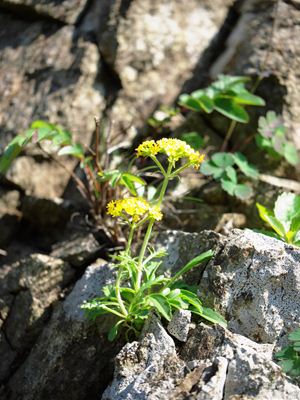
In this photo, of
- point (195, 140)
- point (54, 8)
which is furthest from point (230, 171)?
point (54, 8)

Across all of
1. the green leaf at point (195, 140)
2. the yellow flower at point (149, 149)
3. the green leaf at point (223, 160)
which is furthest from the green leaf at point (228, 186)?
the yellow flower at point (149, 149)

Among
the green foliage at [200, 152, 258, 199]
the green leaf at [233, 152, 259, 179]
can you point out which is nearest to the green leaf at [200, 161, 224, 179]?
the green foliage at [200, 152, 258, 199]

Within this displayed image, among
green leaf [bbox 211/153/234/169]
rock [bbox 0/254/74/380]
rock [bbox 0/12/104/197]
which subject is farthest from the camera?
rock [bbox 0/12/104/197]

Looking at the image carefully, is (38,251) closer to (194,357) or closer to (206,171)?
(206,171)

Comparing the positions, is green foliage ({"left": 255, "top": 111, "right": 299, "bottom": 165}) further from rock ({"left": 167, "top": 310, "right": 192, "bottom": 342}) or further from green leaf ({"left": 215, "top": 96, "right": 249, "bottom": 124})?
rock ({"left": 167, "top": 310, "right": 192, "bottom": 342})

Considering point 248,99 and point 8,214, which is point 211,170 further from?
point 8,214

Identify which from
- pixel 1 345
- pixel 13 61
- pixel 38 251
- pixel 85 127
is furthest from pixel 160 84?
pixel 1 345

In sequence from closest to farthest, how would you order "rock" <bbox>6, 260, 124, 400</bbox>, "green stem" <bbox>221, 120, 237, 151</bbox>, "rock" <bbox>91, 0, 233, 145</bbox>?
"rock" <bbox>6, 260, 124, 400</bbox>
"green stem" <bbox>221, 120, 237, 151</bbox>
"rock" <bbox>91, 0, 233, 145</bbox>
